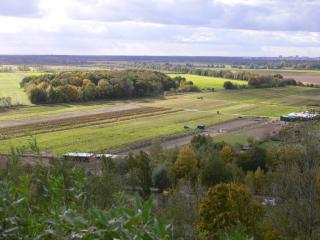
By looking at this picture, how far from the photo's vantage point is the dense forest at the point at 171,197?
4.41 metres

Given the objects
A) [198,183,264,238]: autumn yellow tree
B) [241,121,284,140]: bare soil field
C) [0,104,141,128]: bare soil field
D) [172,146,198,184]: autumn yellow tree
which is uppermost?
[198,183,264,238]: autumn yellow tree

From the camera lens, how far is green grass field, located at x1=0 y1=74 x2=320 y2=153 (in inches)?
2473

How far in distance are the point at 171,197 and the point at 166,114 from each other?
6080 centimetres

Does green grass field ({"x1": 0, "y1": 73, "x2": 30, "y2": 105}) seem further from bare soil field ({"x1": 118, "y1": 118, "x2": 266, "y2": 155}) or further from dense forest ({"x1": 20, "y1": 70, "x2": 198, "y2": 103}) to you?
bare soil field ({"x1": 118, "y1": 118, "x2": 266, "y2": 155})

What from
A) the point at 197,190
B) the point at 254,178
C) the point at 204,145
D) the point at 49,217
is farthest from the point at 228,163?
the point at 49,217

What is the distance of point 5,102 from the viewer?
94438 mm

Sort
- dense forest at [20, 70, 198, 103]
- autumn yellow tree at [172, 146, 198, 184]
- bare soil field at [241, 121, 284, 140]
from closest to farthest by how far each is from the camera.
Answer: autumn yellow tree at [172, 146, 198, 184] < bare soil field at [241, 121, 284, 140] < dense forest at [20, 70, 198, 103]

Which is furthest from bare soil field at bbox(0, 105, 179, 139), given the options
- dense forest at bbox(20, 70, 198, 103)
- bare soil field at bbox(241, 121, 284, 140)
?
bare soil field at bbox(241, 121, 284, 140)

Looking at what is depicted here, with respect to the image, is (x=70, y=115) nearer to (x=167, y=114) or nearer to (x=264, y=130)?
(x=167, y=114)

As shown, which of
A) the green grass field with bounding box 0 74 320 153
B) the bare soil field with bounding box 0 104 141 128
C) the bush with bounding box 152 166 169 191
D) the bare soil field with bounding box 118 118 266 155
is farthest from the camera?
the bare soil field with bounding box 0 104 141 128

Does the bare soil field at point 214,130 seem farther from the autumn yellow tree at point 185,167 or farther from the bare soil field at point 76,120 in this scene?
the bare soil field at point 76,120

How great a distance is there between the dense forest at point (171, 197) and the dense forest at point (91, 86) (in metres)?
51.8

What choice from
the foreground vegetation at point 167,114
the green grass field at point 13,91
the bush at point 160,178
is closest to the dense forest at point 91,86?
Answer: the green grass field at point 13,91

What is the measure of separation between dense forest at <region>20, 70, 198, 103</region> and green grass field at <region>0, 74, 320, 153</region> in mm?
4171
